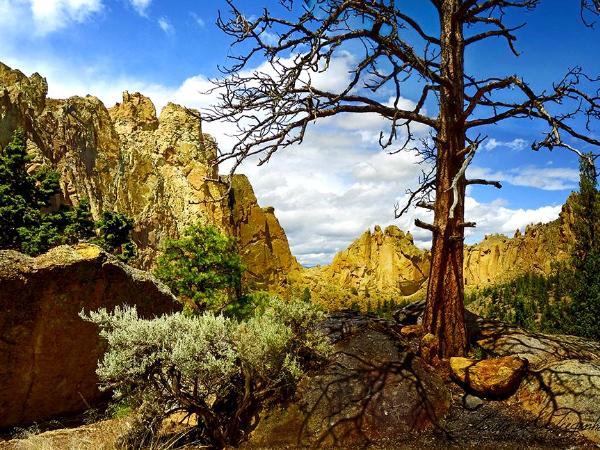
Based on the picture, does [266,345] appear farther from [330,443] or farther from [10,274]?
[10,274]

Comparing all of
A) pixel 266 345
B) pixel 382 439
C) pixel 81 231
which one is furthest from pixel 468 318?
pixel 81 231

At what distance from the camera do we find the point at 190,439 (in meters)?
7.02

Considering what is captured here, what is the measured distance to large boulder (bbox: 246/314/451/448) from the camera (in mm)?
6535

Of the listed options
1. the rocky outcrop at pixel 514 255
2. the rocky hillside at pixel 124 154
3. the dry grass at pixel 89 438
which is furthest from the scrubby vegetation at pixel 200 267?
the rocky outcrop at pixel 514 255

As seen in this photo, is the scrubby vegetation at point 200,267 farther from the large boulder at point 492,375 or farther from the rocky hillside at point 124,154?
the rocky hillside at point 124,154

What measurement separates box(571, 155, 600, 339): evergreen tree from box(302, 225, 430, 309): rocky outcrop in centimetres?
8310

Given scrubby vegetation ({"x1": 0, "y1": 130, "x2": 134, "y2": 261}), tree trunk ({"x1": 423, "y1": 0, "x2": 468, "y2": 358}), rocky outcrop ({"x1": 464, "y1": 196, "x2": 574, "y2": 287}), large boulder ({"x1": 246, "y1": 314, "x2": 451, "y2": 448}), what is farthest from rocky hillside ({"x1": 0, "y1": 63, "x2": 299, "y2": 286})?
rocky outcrop ({"x1": 464, "y1": 196, "x2": 574, "y2": 287})

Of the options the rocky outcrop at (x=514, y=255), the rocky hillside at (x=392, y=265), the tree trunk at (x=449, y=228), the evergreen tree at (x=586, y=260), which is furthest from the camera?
the rocky outcrop at (x=514, y=255)

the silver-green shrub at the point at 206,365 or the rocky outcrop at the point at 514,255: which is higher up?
the rocky outcrop at the point at 514,255

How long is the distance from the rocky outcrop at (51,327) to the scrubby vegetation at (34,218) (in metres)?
13.3

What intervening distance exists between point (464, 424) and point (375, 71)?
596 centimetres

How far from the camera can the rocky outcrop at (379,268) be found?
108m

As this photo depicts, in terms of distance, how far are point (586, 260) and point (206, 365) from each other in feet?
56.6

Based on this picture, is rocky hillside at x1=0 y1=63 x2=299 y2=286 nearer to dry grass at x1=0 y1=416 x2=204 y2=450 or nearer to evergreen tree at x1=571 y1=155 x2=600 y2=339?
evergreen tree at x1=571 y1=155 x2=600 y2=339
